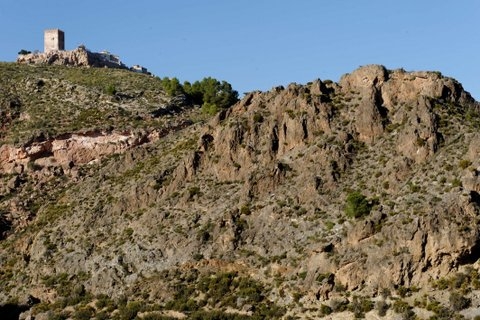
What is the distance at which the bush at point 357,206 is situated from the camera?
57.5 m

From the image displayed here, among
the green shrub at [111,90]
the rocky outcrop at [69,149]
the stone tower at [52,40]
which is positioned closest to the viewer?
the rocky outcrop at [69,149]

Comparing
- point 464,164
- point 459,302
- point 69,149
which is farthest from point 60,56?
point 459,302

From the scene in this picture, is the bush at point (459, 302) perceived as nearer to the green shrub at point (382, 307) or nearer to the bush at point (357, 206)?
the green shrub at point (382, 307)

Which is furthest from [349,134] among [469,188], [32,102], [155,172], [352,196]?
[32,102]

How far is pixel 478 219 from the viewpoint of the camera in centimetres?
5219

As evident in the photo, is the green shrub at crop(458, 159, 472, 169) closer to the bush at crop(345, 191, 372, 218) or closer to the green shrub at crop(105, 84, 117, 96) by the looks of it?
the bush at crop(345, 191, 372, 218)

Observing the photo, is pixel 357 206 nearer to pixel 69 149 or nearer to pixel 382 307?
pixel 382 307

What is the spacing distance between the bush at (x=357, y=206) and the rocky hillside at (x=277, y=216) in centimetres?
10

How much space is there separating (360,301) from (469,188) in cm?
1261

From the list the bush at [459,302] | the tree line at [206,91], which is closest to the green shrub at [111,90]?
the tree line at [206,91]

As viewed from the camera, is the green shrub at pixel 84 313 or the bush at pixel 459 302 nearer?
the bush at pixel 459 302

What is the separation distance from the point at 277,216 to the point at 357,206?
698 centimetres

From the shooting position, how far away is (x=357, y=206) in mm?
57875

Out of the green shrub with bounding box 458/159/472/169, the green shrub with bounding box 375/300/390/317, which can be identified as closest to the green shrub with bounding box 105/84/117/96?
the green shrub with bounding box 458/159/472/169
